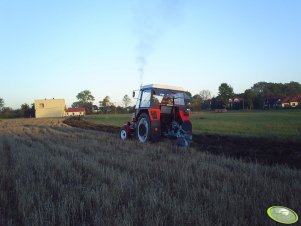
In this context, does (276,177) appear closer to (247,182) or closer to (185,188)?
(247,182)

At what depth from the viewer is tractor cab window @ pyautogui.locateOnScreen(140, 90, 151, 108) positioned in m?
11.8

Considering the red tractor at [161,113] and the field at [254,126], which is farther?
the field at [254,126]

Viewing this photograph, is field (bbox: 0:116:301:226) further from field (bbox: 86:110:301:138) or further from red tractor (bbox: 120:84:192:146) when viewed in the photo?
field (bbox: 86:110:301:138)

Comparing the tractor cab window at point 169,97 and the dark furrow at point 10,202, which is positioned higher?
the tractor cab window at point 169,97

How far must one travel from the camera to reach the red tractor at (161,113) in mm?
11227

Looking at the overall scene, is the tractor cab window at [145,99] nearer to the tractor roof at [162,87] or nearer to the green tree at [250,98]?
the tractor roof at [162,87]

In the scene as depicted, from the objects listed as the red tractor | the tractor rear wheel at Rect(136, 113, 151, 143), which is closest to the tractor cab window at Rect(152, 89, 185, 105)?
the red tractor

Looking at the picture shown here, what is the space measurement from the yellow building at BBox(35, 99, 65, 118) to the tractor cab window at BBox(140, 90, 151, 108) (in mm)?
70112

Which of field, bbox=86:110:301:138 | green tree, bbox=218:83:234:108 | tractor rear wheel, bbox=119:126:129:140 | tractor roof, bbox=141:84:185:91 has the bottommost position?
field, bbox=86:110:301:138

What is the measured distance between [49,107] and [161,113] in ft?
240

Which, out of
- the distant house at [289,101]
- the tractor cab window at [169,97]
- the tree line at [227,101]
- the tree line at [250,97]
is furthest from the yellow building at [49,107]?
the tractor cab window at [169,97]

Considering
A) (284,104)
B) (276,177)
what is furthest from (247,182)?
(284,104)

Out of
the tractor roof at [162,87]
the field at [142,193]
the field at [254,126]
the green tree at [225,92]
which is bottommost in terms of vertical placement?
the field at [254,126]

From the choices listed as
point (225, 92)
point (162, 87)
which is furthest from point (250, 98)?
point (162, 87)
